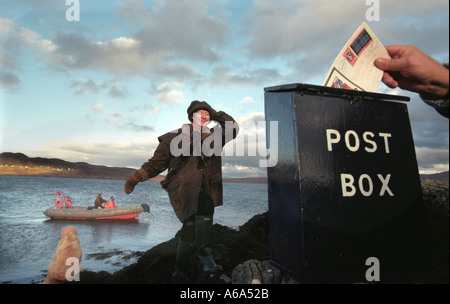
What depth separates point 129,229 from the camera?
1391 cm

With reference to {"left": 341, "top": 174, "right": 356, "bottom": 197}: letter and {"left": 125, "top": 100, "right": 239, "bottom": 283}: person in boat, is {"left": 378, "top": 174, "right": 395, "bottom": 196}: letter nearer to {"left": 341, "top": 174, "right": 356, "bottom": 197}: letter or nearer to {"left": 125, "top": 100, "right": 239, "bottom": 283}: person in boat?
{"left": 341, "top": 174, "right": 356, "bottom": 197}: letter

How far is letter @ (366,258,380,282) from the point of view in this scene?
1.85 metres

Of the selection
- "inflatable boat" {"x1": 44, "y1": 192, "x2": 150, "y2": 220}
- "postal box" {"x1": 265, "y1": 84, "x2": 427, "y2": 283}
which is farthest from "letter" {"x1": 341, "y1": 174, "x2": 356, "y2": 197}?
"inflatable boat" {"x1": 44, "y1": 192, "x2": 150, "y2": 220}

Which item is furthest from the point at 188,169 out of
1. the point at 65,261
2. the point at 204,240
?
the point at 65,261

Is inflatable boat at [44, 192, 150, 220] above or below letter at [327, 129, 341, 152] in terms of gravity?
below

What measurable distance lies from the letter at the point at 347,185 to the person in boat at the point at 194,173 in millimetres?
1290

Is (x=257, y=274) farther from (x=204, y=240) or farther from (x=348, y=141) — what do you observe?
(x=348, y=141)

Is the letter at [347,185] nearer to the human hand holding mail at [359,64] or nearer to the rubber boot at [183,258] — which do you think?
the human hand holding mail at [359,64]

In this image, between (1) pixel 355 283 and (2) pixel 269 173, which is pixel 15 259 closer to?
(2) pixel 269 173

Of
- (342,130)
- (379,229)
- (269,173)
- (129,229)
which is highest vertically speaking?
(342,130)

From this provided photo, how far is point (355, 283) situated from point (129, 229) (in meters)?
14.7
